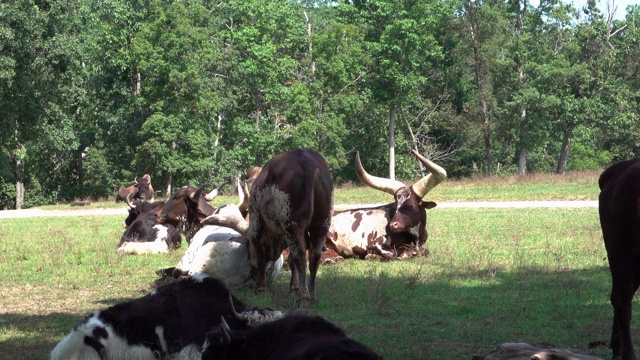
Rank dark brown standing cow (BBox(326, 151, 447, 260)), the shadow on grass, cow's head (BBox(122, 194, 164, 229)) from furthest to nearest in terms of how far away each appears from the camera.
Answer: cow's head (BBox(122, 194, 164, 229)) → dark brown standing cow (BBox(326, 151, 447, 260)) → the shadow on grass

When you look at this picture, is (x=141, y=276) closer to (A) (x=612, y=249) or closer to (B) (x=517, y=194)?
(A) (x=612, y=249)

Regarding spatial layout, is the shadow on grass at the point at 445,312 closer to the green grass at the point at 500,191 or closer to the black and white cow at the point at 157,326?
the black and white cow at the point at 157,326

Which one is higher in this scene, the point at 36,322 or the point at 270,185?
the point at 270,185

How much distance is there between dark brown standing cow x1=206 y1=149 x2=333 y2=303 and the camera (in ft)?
35.1

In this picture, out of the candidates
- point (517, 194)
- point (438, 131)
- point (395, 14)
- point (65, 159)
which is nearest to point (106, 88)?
point (65, 159)

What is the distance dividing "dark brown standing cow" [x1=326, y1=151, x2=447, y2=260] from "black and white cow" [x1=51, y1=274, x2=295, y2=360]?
8.16 meters

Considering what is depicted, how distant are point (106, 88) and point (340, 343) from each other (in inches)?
1997

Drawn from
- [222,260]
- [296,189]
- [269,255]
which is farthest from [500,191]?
[296,189]

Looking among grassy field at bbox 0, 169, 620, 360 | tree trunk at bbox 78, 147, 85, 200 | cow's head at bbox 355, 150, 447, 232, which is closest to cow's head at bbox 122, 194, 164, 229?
grassy field at bbox 0, 169, 620, 360

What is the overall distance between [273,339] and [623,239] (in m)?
3.55

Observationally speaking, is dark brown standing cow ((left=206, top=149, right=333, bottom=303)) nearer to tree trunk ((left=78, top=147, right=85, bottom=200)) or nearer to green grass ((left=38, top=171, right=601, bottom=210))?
green grass ((left=38, top=171, right=601, bottom=210))

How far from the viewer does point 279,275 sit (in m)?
12.9

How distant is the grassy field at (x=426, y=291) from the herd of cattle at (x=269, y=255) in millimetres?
488

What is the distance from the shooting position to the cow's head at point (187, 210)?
16.1m
